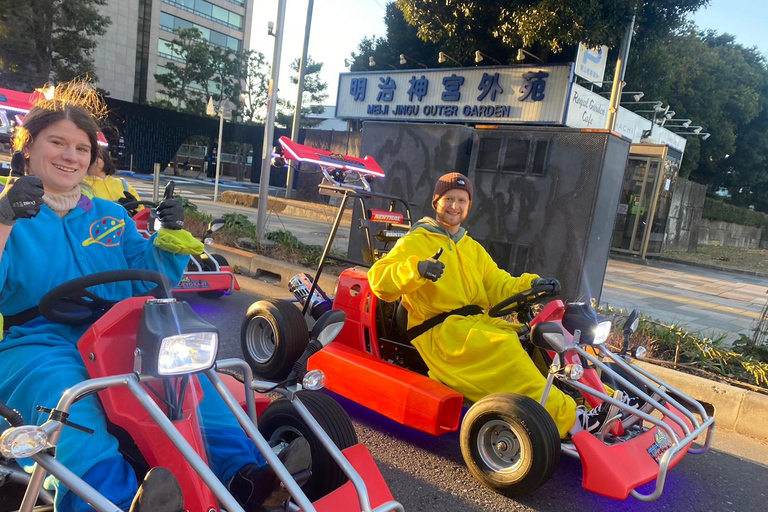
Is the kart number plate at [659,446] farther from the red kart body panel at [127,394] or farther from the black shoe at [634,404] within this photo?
the red kart body panel at [127,394]

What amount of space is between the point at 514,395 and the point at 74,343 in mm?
1930

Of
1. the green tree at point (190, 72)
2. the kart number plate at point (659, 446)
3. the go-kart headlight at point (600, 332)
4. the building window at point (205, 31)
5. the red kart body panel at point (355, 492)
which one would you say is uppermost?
the building window at point (205, 31)

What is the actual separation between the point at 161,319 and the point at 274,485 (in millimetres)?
635

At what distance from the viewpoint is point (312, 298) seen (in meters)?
4.08

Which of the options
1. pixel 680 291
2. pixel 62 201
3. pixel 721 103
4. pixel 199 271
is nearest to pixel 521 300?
pixel 62 201

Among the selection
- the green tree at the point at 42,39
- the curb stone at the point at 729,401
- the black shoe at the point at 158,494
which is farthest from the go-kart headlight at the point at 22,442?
the green tree at the point at 42,39

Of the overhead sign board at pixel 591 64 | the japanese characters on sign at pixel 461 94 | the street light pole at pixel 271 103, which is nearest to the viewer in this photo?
the street light pole at pixel 271 103

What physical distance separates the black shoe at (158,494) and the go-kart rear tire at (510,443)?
162 centimetres

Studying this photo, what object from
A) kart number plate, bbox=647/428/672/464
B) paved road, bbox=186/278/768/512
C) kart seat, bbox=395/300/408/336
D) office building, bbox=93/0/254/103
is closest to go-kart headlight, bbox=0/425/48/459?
paved road, bbox=186/278/768/512

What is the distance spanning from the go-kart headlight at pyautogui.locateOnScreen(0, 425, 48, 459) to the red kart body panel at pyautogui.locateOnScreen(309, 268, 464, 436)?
190 cm

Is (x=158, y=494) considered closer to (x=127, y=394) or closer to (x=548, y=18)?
(x=127, y=394)

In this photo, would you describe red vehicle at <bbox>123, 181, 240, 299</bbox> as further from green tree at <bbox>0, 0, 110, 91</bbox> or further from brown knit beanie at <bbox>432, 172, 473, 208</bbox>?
green tree at <bbox>0, 0, 110, 91</bbox>

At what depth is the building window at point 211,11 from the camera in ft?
151

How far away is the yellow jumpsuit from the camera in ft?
9.32
